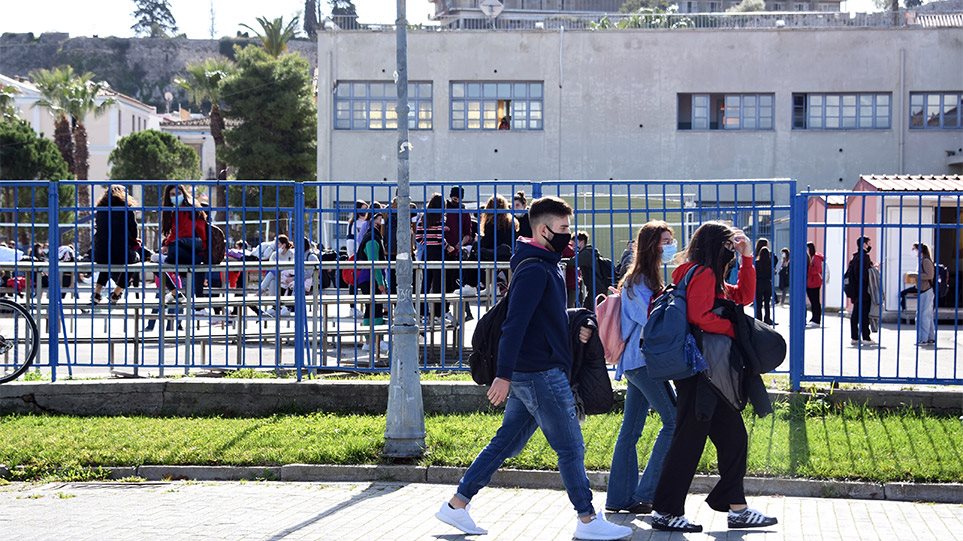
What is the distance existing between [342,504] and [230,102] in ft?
157

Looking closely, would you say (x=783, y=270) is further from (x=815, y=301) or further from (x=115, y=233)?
(x=115, y=233)

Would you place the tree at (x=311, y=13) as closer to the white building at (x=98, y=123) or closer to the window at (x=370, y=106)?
the white building at (x=98, y=123)

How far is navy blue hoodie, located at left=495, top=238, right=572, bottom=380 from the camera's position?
645 centimetres

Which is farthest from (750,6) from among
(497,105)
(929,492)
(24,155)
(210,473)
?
(210,473)

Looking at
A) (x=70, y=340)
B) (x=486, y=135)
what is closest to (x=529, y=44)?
(x=486, y=135)

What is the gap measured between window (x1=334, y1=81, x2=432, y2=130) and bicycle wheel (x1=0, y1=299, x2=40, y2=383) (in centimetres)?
2921

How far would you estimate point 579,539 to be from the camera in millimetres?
6629

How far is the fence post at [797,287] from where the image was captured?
33.3ft

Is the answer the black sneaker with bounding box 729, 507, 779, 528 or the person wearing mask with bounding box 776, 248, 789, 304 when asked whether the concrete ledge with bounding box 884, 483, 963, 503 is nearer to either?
the black sneaker with bounding box 729, 507, 779, 528

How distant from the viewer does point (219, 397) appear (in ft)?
34.5

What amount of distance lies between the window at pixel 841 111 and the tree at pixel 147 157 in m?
37.1

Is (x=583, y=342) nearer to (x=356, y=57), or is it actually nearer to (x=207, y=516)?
(x=207, y=516)

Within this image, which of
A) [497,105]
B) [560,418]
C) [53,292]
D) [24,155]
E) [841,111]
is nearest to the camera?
[560,418]

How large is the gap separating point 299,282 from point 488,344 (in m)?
4.12
